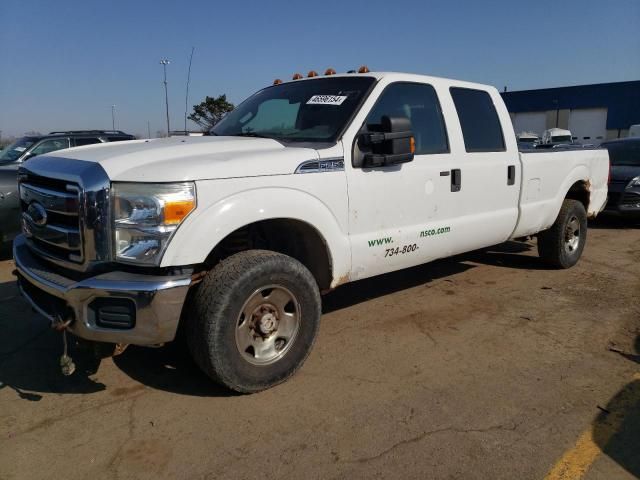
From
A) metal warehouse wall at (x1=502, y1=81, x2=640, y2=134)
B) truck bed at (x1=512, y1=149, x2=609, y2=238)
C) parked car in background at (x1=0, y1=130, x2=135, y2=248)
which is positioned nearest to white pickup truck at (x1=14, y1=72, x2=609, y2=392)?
truck bed at (x1=512, y1=149, x2=609, y2=238)

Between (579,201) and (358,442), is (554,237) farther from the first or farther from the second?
(358,442)

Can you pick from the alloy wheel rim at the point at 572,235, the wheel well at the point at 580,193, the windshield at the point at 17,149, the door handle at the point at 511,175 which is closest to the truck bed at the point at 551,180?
the wheel well at the point at 580,193

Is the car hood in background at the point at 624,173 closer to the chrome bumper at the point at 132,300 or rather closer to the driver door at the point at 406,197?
the driver door at the point at 406,197

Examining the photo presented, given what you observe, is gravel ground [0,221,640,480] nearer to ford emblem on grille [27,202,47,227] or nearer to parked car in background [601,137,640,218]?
ford emblem on grille [27,202,47,227]

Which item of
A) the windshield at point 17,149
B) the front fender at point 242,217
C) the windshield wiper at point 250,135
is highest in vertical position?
the windshield wiper at point 250,135

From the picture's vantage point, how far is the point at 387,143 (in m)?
3.59

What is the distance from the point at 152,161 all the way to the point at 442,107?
2.59 metres

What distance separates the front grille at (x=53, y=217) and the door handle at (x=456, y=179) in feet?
9.49

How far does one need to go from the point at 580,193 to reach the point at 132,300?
5.75 meters

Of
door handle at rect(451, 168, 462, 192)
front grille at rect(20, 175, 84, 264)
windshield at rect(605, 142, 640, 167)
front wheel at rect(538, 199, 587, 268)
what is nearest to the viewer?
front grille at rect(20, 175, 84, 264)

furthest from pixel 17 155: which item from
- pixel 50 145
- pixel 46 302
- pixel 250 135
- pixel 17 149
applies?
pixel 46 302

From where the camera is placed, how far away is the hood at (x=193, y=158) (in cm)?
282

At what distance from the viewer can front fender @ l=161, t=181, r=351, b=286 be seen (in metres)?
2.81

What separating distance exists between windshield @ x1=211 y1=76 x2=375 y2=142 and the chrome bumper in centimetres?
155
